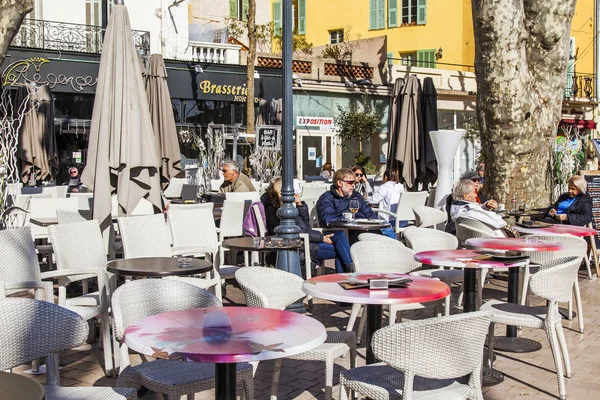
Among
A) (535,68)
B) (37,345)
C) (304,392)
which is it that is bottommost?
(304,392)

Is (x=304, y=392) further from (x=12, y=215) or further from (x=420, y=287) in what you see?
(x=12, y=215)

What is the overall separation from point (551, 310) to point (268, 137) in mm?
10920

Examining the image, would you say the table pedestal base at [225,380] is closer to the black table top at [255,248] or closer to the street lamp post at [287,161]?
the black table top at [255,248]

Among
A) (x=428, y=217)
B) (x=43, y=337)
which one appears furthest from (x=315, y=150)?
(x=43, y=337)

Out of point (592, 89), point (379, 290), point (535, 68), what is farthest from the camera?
point (592, 89)

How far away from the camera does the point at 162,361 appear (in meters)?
4.22

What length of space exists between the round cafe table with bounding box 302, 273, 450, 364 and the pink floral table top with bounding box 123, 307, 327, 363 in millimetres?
Answer: 541

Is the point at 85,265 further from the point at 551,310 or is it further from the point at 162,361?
the point at 551,310

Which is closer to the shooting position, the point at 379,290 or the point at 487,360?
the point at 379,290

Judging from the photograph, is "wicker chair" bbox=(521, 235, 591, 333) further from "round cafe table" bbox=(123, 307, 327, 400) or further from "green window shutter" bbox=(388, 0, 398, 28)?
"green window shutter" bbox=(388, 0, 398, 28)

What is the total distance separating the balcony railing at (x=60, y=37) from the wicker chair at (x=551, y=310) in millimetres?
17862

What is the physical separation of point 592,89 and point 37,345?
3313 centimetres

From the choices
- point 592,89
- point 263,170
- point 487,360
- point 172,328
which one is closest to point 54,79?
point 263,170

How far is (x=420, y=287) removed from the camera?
454cm
